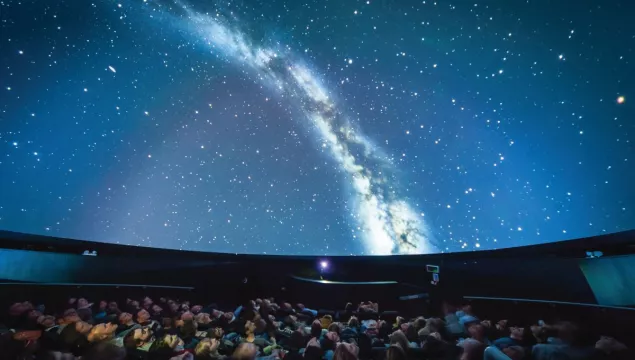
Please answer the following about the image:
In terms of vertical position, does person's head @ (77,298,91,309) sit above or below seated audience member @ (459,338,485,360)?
above

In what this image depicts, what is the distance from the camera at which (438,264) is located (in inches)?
511

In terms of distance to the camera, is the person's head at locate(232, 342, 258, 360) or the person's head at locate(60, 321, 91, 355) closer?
the person's head at locate(232, 342, 258, 360)

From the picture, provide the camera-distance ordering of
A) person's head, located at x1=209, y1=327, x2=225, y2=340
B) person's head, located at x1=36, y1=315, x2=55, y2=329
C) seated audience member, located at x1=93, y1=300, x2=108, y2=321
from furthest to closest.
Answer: seated audience member, located at x1=93, y1=300, x2=108, y2=321, person's head, located at x1=36, y1=315, x2=55, y2=329, person's head, located at x1=209, y1=327, x2=225, y2=340

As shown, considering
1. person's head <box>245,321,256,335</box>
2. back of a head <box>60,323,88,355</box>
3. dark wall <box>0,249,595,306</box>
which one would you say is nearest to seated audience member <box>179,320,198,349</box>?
person's head <box>245,321,256,335</box>

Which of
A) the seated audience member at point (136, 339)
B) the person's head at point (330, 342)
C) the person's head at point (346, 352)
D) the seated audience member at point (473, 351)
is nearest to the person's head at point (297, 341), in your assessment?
the person's head at point (330, 342)

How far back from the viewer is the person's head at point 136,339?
17.6ft

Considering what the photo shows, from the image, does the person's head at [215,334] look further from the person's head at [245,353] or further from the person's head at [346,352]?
the person's head at [346,352]

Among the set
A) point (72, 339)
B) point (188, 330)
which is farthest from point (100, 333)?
point (188, 330)

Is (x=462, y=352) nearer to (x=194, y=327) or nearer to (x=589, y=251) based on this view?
(x=589, y=251)

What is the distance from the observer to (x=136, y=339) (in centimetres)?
559

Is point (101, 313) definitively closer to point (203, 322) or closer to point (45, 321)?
point (45, 321)

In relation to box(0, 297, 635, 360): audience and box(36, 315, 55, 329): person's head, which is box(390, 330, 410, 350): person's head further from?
box(36, 315, 55, 329): person's head

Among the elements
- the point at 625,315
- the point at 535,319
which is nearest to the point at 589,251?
the point at 625,315

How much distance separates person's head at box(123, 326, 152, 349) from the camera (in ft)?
17.6
